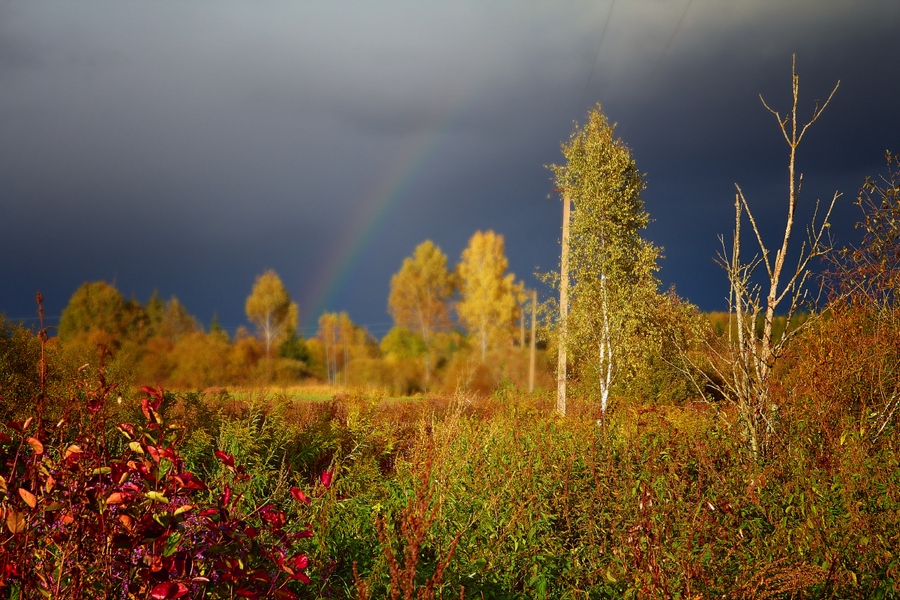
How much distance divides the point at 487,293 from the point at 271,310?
9225 mm

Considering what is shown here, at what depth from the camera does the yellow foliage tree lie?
2727 centimetres

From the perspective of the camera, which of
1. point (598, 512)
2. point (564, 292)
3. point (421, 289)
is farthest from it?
point (421, 289)

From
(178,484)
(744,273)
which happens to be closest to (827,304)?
(744,273)

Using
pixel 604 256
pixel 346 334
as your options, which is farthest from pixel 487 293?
pixel 604 256

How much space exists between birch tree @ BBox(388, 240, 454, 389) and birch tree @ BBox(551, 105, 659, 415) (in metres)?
15.5

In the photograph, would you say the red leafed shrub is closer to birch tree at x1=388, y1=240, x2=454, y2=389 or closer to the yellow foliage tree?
the yellow foliage tree

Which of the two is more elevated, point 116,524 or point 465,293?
point 465,293

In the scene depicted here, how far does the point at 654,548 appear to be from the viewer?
2602mm

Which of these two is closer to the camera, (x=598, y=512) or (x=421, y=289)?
(x=598, y=512)

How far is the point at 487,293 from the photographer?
28172mm

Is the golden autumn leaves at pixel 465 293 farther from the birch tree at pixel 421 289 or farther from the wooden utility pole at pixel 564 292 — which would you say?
the wooden utility pole at pixel 564 292

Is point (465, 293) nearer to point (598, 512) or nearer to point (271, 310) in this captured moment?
point (271, 310)

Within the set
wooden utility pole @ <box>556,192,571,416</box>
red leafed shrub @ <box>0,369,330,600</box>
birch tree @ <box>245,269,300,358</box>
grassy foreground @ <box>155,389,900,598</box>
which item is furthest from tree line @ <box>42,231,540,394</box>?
red leafed shrub @ <box>0,369,330,600</box>

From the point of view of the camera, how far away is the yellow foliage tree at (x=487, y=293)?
27266 millimetres
